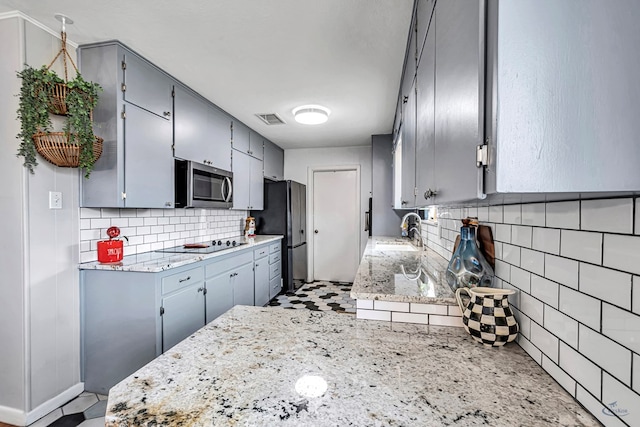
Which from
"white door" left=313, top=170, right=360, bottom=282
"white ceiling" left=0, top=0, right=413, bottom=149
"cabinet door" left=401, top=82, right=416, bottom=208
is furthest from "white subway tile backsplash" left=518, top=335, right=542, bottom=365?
"white door" left=313, top=170, right=360, bottom=282

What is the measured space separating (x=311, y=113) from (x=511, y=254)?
8.32 ft

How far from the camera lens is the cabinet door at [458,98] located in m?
0.56

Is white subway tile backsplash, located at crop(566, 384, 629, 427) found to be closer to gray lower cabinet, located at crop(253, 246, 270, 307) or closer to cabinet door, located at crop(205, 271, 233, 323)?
cabinet door, located at crop(205, 271, 233, 323)

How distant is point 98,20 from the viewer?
5.75ft

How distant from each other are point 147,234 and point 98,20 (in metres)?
1.59

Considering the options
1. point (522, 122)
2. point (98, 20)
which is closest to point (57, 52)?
point (98, 20)

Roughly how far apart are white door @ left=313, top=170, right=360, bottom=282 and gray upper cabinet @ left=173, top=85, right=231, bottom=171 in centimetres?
207

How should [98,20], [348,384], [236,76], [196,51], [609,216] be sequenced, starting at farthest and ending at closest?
[236,76], [196,51], [98,20], [348,384], [609,216]

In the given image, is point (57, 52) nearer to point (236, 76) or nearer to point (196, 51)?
point (196, 51)

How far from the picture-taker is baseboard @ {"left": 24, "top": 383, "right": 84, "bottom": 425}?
68.4 inches

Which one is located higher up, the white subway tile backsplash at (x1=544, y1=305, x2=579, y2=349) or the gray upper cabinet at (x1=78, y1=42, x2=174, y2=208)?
the gray upper cabinet at (x1=78, y1=42, x2=174, y2=208)

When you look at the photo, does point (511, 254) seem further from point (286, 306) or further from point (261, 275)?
point (286, 306)

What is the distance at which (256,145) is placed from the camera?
414 cm

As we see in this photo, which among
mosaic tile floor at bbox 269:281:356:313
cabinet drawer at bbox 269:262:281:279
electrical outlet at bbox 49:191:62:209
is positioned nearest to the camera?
electrical outlet at bbox 49:191:62:209
